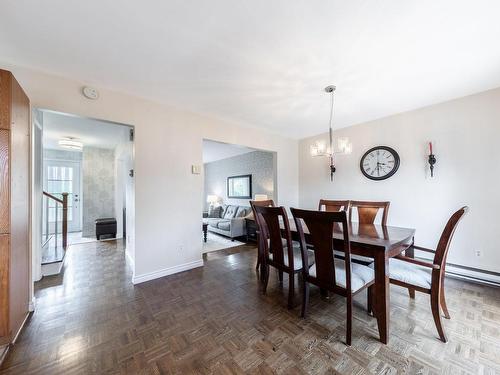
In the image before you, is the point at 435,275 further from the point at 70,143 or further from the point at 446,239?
the point at 70,143

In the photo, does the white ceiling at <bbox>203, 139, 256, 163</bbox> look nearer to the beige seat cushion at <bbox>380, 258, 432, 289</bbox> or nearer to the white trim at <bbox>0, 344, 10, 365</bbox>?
the beige seat cushion at <bbox>380, 258, 432, 289</bbox>

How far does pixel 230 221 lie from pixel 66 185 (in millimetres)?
5370

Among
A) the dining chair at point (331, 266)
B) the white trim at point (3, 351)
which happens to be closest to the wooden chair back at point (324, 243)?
the dining chair at point (331, 266)

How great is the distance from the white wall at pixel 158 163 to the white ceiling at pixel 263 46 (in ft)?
0.67

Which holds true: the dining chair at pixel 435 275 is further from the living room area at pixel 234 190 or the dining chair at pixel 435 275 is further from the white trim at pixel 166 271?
the living room area at pixel 234 190

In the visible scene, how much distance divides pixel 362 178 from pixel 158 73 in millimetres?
3675

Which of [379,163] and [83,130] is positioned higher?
[83,130]

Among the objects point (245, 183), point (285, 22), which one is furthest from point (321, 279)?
point (245, 183)

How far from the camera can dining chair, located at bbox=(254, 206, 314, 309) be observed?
207cm

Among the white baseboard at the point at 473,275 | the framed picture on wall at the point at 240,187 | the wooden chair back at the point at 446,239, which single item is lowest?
the white baseboard at the point at 473,275

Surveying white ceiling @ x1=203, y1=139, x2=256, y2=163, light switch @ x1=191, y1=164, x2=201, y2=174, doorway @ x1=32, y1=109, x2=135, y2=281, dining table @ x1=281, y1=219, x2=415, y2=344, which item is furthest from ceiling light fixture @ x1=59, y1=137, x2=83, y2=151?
dining table @ x1=281, y1=219, x2=415, y2=344

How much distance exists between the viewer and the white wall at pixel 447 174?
2662 mm

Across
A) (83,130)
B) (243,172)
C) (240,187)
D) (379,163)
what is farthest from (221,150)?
(379,163)

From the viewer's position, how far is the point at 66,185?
626 cm
